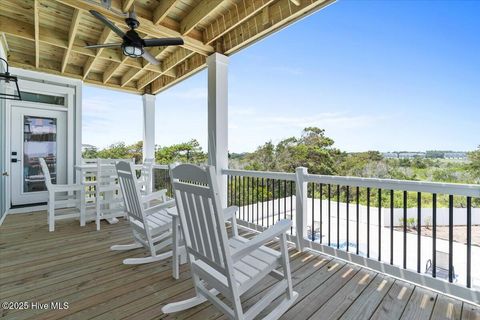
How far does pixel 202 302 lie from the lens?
5.63ft

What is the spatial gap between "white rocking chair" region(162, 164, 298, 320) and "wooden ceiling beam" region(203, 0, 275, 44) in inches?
95.2

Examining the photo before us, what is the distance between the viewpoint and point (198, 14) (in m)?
3.11

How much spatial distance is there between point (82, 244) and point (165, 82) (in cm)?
393

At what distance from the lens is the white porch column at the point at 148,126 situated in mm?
6059

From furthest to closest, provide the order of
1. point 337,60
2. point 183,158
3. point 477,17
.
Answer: point 337,60 → point 477,17 → point 183,158

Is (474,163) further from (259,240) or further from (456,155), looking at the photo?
(259,240)

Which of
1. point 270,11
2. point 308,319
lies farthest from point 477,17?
point 308,319

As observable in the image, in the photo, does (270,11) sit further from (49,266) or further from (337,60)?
(337,60)

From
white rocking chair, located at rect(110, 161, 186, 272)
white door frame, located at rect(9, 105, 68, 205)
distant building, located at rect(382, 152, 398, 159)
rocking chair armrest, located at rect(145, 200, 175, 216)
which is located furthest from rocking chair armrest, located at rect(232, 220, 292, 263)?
distant building, located at rect(382, 152, 398, 159)

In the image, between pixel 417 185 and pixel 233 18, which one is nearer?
pixel 417 185

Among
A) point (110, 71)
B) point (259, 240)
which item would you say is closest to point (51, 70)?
point (110, 71)

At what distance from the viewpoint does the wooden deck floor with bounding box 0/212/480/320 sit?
1610mm

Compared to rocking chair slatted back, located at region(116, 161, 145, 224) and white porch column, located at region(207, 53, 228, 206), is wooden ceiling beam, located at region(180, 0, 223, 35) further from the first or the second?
rocking chair slatted back, located at region(116, 161, 145, 224)

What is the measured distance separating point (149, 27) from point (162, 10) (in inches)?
12.8
